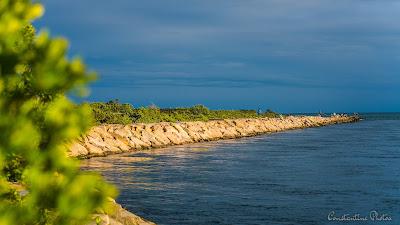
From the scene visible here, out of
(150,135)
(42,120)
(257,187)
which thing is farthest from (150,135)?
(42,120)

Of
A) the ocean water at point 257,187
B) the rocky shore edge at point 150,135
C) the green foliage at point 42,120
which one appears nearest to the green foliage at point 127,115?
the rocky shore edge at point 150,135

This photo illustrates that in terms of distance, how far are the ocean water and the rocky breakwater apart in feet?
9.19

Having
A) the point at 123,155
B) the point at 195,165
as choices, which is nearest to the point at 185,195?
the point at 195,165

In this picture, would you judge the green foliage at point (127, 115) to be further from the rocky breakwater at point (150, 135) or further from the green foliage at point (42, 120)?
the green foliage at point (42, 120)

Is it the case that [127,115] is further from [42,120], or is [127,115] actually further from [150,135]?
[42,120]

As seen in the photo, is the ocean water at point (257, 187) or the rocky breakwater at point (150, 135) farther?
the rocky breakwater at point (150, 135)

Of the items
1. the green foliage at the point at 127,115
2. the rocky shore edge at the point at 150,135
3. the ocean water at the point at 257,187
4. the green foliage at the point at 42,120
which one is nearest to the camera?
the green foliage at the point at 42,120

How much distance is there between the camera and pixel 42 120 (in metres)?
2.59

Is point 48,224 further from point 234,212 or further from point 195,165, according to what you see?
point 195,165

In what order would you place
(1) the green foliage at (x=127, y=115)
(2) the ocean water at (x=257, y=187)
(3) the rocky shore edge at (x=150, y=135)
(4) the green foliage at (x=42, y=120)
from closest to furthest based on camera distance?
(4) the green foliage at (x=42, y=120)
(2) the ocean water at (x=257, y=187)
(3) the rocky shore edge at (x=150, y=135)
(1) the green foliage at (x=127, y=115)

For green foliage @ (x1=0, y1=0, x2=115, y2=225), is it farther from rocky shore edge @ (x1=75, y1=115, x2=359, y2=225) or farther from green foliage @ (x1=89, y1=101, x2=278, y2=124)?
green foliage @ (x1=89, y1=101, x2=278, y2=124)

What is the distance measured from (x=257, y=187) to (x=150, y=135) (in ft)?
82.0

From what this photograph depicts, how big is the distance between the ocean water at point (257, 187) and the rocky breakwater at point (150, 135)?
2800 millimetres

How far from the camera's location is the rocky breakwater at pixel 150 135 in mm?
36594
